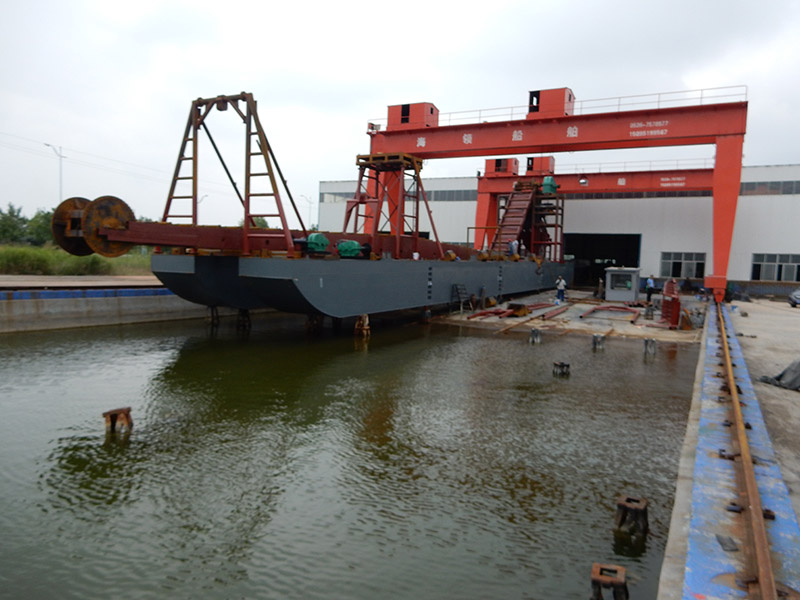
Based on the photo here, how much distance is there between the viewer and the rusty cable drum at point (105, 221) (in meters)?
8.32

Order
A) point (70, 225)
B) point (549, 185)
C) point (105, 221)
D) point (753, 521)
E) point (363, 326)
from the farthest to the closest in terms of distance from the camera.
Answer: point (549, 185) < point (363, 326) < point (105, 221) < point (70, 225) < point (753, 521)

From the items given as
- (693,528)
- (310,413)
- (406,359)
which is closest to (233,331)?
(406,359)

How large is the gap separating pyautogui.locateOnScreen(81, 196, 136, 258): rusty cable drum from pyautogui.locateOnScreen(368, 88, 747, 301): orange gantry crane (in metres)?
7.99

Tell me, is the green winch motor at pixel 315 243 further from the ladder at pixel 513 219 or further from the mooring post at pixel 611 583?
the ladder at pixel 513 219

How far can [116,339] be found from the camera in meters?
11.6

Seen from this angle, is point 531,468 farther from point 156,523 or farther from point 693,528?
point 156,523

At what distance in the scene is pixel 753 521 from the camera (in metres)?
3.06

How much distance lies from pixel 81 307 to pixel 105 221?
217 inches

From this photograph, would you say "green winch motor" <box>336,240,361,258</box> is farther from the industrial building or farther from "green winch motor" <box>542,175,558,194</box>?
the industrial building

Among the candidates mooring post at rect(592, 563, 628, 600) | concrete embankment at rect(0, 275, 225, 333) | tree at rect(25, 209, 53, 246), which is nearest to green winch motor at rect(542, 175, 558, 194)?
concrete embankment at rect(0, 275, 225, 333)

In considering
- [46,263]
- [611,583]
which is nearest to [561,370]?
[611,583]

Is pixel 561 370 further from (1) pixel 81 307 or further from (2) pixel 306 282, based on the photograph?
(1) pixel 81 307

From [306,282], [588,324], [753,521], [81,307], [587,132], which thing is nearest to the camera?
[753,521]

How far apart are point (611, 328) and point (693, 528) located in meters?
→ 11.4
